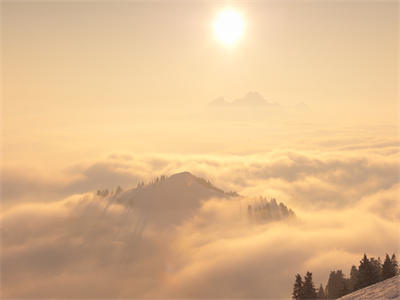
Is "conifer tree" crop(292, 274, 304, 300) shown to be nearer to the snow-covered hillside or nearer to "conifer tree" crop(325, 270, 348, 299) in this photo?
the snow-covered hillside

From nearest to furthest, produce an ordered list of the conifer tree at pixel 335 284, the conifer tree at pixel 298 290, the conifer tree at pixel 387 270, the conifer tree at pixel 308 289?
1. the conifer tree at pixel 308 289
2. the conifer tree at pixel 298 290
3. the conifer tree at pixel 387 270
4. the conifer tree at pixel 335 284

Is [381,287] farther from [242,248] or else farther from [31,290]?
[31,290]

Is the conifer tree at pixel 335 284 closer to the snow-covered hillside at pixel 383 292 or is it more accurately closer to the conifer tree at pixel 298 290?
the conifer tree at pixel 298 290

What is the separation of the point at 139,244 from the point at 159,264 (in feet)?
75.6

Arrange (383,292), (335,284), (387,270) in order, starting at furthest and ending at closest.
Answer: (335,284) < (387,270) < (383,292)

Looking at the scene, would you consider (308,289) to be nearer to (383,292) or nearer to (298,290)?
(298,290)

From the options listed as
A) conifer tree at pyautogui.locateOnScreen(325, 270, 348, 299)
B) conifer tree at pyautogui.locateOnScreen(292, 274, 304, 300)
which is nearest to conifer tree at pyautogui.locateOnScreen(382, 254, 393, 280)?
conifer tree at pyautogui.locateOnScreen(325, 270, 348, 299)

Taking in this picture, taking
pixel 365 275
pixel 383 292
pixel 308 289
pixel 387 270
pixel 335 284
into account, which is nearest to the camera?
pixel 383 292

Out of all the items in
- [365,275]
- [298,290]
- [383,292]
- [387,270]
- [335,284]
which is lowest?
[383,292]

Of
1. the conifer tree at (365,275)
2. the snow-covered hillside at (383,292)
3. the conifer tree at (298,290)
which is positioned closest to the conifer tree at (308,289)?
the conifer tree at (298,290)

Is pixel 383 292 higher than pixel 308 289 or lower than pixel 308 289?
lower

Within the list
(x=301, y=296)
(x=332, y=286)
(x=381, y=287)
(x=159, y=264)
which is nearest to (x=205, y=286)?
(x=159, y=264)

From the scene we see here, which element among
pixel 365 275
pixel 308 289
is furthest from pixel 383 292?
pixel 365 275

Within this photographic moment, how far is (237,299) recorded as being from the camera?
136375 mm
